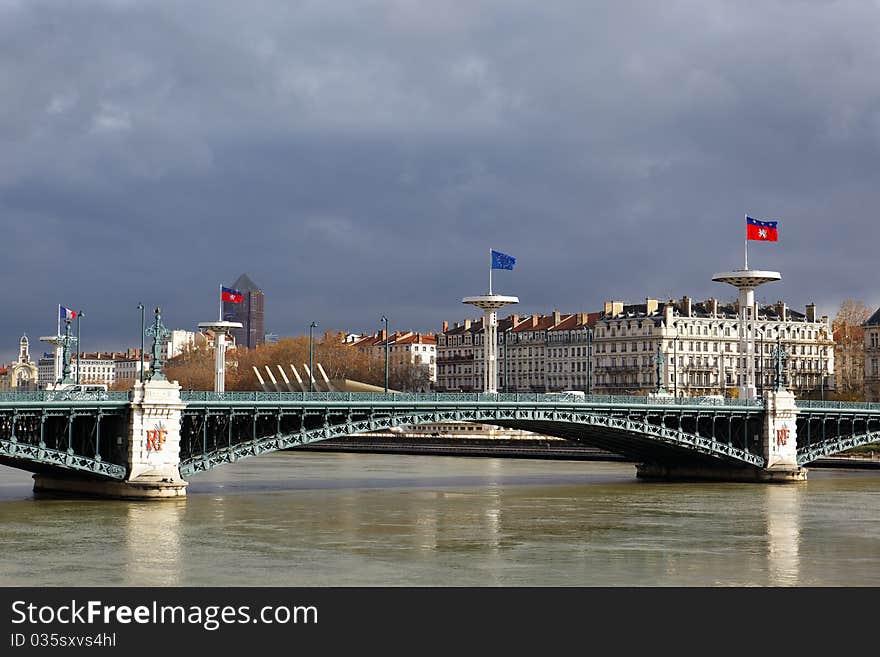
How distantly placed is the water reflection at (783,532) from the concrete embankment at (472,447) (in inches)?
1271

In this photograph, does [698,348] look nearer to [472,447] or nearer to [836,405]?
[472,447]

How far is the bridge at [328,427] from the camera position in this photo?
2372 inches

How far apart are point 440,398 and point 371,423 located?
17.2 ft

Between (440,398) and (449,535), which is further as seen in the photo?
(440,398)

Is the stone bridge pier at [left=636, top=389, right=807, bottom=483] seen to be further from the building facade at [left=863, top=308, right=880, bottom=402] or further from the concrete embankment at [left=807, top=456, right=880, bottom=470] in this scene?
the building facade at [left=863, top=308, right=880, bottom=402]

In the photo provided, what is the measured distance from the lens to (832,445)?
8481 centimetres

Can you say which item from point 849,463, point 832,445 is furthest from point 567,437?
point 849,463

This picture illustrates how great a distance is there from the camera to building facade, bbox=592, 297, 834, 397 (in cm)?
15312

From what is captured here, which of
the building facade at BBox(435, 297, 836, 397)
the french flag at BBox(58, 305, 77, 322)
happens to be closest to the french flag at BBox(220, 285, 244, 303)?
the french flag at BBox(58, 305, 77, 322)

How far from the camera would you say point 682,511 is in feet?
205

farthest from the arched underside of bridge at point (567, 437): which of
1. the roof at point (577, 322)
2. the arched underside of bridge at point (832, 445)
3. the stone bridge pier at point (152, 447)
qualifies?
the roof at point (577, 322)

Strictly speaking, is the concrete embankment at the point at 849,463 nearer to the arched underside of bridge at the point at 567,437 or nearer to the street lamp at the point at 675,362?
the arched underside of bridge at the point at 567,437

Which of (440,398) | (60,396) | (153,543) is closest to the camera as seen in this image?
(153,543)
